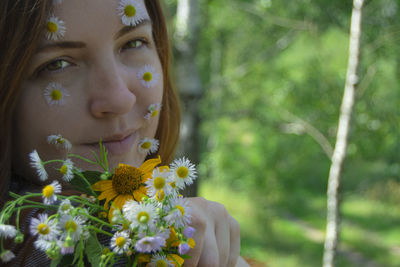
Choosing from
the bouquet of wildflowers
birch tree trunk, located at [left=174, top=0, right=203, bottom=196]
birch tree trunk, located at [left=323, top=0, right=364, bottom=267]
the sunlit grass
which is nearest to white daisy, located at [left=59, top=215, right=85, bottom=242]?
the bouquet of wildflowers

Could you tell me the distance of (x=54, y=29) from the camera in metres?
1.06

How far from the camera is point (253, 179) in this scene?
29.1 ft

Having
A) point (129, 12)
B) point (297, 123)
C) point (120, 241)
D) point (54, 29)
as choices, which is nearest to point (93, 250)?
point (120, 241)

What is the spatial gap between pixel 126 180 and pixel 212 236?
262 mm

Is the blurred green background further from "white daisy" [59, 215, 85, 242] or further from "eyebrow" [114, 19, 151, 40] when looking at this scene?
"white daisy" [59, 215, 85, 242]

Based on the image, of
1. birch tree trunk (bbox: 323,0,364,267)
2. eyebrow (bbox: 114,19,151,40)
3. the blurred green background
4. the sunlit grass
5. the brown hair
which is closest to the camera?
the brown hair

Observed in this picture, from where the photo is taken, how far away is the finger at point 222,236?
105 cm

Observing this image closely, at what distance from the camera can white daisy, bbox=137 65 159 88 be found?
4.06 feet

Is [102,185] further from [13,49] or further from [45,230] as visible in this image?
[13,49]

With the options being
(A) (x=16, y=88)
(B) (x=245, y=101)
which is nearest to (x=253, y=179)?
(B) (x=245, y=101)

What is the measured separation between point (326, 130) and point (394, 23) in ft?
4.98

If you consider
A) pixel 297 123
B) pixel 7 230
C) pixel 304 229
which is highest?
pixel 304 229

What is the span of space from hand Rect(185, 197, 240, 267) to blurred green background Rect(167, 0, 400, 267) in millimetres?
1866

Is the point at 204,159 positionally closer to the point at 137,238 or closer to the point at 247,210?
the point at 247,210
